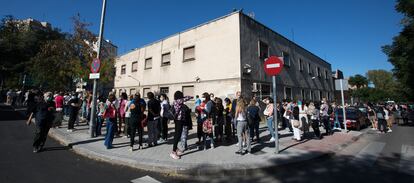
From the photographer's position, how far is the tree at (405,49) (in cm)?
2014

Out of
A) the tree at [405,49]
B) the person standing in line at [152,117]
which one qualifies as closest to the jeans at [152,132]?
the person standing in line at [152,117]

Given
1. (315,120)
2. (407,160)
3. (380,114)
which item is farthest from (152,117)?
(380,114)

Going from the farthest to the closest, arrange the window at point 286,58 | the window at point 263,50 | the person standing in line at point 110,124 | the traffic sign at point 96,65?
the window at point 286,58
the window at point 263,50
the traffic sign at point 96,65
the person standing in line at point 110,124

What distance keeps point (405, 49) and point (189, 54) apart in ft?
76.4

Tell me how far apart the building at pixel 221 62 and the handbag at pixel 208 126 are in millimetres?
6840

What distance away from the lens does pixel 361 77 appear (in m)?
63.2

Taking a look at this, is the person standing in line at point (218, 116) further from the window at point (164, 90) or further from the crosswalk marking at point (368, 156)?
the window at point (164, 90)

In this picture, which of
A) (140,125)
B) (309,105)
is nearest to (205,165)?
(140,125)

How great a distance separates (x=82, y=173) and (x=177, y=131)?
2.33 metres

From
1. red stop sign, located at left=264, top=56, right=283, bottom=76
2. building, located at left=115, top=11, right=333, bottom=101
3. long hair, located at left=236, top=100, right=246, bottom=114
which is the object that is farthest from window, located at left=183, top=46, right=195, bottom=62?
long hair, located at left=236, top=100, right=246, bottom=114

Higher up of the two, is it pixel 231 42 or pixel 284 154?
pixel 231 42

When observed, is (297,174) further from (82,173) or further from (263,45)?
(263,45)

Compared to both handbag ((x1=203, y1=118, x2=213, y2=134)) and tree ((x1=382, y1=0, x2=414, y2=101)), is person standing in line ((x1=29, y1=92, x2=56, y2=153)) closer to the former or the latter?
handbag ((x1=203, y1=118, x2=213, y2=134))

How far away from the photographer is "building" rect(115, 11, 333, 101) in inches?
527
